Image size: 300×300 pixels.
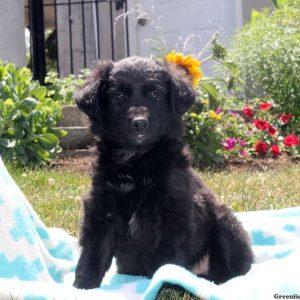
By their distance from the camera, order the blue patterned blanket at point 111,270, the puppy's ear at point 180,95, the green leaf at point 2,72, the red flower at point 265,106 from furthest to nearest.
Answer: the red flower at point 265,106 < the green leaf at point 2,72 < the puppy's ear at point 180,95 < the blue patterned blanket at point 111,270

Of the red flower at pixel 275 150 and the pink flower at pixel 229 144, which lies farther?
the red flower at pixel 275 150

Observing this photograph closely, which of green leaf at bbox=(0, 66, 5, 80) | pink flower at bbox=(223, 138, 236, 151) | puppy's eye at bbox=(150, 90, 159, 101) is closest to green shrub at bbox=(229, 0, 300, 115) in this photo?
pink flower at bbox=(223, 138, 236, 151)

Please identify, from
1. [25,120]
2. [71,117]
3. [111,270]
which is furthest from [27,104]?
[111,270]

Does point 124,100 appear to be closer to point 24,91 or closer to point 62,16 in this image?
point 24,91

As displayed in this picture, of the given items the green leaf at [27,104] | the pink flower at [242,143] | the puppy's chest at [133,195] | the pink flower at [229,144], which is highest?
the puppy's chest at [133,195]

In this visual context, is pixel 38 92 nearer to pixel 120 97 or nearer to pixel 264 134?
pixel 264 134

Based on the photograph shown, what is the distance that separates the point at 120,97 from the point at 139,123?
239 millimetres

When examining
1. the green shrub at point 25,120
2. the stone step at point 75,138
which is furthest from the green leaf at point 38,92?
the stone step at point 75,138

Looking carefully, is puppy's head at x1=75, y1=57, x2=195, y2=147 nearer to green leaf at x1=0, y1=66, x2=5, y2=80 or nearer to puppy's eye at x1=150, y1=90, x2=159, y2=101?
puppy's eye at x1=150, y1=90, x2=159, y2=101

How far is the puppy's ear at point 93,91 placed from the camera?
3039mm

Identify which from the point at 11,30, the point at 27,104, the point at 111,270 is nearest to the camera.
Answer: the point at 111,270

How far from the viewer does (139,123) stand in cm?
285

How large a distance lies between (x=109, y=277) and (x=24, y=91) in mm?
3183

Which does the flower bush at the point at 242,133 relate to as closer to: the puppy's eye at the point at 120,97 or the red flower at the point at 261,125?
the red flower at the point at 261,125
